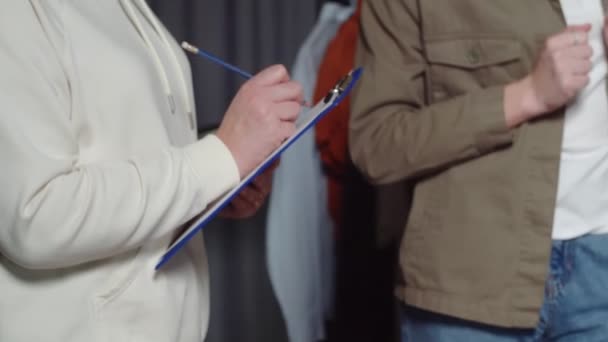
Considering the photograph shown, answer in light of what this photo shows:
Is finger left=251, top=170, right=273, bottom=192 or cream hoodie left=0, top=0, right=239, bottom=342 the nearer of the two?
cream hoodie left=0, top=0, right=239, bottom=342

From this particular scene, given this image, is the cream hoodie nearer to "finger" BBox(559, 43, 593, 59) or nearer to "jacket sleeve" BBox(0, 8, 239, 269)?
"jacket sleeve" BBox(0, 8, 239, 269)

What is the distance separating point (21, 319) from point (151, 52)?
0.32m

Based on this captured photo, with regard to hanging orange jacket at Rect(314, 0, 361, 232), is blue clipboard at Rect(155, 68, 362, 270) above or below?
above

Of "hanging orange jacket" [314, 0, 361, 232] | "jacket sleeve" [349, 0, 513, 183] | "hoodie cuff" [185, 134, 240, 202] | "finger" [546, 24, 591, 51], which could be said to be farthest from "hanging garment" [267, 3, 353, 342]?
"hoodie cuff" [185, 134, 240, 202]

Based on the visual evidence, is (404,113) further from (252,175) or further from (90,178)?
(90,178)

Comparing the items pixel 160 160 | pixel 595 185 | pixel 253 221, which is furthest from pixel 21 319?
pixel 253 221

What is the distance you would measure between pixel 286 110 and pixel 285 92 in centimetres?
2

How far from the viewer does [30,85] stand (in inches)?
26.1

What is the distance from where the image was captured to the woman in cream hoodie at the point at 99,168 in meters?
0.67

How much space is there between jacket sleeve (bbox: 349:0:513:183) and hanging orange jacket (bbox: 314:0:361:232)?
38 centimetres

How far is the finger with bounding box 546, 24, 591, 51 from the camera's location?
927 millimetres

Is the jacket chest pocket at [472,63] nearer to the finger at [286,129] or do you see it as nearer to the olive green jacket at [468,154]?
the olive green jacket at [468,154]

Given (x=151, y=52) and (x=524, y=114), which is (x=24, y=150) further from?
(x=524, y=114)

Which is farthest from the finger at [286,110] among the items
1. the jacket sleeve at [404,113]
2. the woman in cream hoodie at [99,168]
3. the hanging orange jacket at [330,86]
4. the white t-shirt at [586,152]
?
the hanging orange jacket at [330,86]
